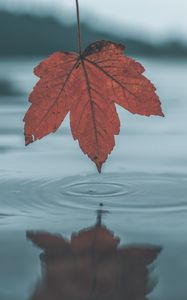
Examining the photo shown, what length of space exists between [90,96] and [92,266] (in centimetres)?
36

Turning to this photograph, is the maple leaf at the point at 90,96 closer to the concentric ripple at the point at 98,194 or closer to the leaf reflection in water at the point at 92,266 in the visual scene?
the leaf reflection in water at the point at 92,266

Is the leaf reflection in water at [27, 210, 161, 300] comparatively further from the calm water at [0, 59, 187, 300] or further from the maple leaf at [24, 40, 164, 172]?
the maple leaf at [24, 40, 164, 172]

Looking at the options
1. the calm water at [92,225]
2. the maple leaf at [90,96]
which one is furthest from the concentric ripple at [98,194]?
the maple leaf at [90,96]

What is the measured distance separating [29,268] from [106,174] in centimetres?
79

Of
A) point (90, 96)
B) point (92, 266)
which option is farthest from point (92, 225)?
point (90, 96)

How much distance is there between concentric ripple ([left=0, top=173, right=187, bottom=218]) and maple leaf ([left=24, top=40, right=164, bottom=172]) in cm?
60

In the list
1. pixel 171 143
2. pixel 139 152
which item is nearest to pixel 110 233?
pixel 139 152

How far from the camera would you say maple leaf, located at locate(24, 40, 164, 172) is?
28.4 inches

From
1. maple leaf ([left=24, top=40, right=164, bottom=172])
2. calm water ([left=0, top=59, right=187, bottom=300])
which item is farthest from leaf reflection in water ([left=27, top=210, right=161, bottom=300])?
maple leaf ([left=24, top=40, right=164, bottom=172])

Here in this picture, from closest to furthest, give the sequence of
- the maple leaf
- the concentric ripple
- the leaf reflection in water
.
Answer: the maple leaf
the leaf reflection in water
the concentric ripple

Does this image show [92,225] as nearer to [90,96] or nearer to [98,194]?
[98,194]

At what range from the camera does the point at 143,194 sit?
1.52 metres

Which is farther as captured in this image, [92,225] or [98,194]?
[98,194]

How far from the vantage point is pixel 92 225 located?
1.25m
